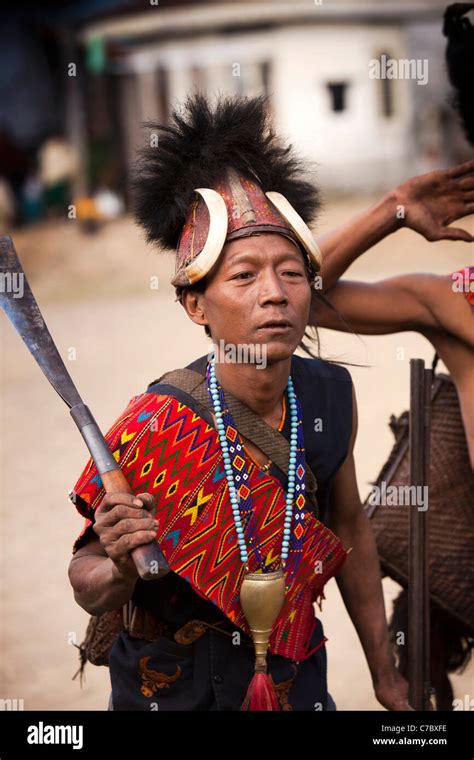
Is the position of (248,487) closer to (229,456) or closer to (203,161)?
(229,456)

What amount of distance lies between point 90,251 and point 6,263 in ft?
63.9

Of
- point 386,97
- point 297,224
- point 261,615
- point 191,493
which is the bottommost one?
point 261,615

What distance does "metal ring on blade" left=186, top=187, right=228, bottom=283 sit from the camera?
2809 mm

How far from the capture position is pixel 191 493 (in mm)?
2891

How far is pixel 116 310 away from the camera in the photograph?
58.0ft

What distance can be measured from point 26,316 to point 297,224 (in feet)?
2.36

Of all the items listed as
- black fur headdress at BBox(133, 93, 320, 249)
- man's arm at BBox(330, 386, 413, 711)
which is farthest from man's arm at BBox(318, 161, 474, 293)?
man's arm at BBox(330, 386, 413, 711)

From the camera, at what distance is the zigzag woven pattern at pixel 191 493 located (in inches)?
112

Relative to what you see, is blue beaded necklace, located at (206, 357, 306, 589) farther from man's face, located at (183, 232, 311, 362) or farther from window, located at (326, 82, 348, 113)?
Answer: window, located at (326, 82, 348, 113)

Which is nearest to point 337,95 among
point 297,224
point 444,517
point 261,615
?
point 444,517

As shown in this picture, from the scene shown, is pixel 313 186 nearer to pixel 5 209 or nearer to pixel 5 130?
pixel 5 209

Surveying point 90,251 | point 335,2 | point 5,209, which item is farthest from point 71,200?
point 335,2

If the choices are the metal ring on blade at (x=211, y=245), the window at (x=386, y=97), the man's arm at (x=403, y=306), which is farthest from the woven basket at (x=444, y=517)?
the window at (x=386, y=97)

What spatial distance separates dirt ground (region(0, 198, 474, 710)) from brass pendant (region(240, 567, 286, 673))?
100cm
